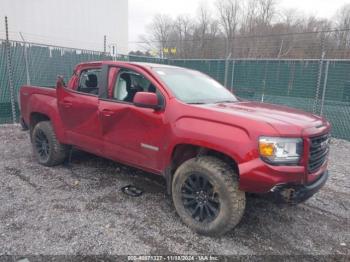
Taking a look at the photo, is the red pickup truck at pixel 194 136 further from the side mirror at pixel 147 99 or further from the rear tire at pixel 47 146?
the rear tire at pixel 47 146

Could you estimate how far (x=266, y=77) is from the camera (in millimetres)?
9750

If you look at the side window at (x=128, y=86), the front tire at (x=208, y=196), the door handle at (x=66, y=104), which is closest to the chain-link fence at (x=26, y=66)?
the door handle at (x=66, y=104)

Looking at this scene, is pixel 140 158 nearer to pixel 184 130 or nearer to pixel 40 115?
pixel 184 130

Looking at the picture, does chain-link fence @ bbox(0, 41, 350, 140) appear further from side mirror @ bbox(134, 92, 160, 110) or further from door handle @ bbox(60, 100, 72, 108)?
side mirror @ bbox(134, 92, 160, 110)

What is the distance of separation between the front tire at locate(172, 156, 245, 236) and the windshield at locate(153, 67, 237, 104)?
32.6 inches

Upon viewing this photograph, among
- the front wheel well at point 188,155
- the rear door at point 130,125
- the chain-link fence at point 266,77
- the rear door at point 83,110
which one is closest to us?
the front wheel well at point 188,155

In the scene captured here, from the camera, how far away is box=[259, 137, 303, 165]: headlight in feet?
8.72

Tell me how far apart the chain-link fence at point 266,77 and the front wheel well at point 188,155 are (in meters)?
5.96

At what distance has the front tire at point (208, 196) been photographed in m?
2.92

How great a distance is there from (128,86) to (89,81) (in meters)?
0.92

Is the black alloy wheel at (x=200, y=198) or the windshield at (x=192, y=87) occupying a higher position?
the windshield at (x=192, y=87)

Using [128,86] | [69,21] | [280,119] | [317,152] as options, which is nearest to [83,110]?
[128,86]

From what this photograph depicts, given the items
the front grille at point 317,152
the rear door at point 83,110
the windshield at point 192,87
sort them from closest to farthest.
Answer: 1. the front grille at point 317,152
2. the windshield at point 192,87
3. the rear door at point 83,110

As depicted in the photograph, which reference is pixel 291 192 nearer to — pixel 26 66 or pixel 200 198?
pixel 200 198
